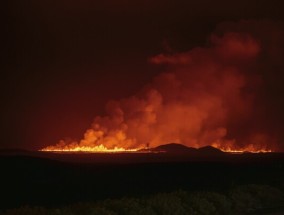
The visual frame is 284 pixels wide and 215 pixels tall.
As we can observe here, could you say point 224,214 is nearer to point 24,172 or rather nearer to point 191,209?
point 191,209

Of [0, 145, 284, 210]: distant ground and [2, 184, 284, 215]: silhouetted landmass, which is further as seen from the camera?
[0, 145, 284, 210]: distant ground

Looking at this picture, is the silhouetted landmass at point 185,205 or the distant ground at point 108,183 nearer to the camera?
the silhouetted landmass at point 185,205

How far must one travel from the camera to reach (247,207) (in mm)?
26109

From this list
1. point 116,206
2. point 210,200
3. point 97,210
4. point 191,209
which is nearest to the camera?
point 97,210

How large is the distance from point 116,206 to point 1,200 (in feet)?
103

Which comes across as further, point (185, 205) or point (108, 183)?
point (108, 183)

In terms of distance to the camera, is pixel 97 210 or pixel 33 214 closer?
pixel 33 214

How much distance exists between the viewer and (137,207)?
66.6 ft

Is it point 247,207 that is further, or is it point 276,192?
point 276,192

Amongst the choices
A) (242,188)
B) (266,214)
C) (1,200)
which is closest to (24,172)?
(1,200)

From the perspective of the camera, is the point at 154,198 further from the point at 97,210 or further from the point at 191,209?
the point at 97,210

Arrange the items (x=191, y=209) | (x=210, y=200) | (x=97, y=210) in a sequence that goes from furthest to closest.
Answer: (x=210, y=200), (x=191, y=209), (x=97, y=210)

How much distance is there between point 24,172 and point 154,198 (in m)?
88.6

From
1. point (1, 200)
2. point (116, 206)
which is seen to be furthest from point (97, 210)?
point (1, 200)
